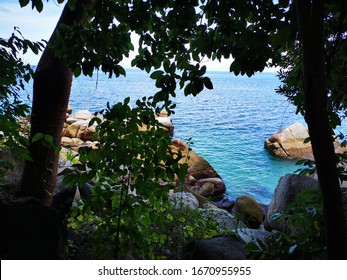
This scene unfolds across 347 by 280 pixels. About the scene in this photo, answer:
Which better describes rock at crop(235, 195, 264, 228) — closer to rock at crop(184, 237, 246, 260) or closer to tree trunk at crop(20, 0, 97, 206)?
rock at crop(184, 237, 246, 260)

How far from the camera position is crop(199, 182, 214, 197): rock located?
1132 cm

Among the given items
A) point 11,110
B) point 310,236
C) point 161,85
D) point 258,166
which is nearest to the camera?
point 310,236

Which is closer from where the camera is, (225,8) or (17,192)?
(225,8)

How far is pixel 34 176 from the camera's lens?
3.17 m

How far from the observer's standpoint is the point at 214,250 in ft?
9.62

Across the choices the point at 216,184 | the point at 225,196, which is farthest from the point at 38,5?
the point at 216,184

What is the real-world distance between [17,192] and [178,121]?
26.1 meters

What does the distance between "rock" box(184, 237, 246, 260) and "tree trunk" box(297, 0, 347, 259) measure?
2.00m

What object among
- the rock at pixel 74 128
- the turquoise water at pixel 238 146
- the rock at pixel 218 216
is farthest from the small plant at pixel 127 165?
the rock at pixel 74 128

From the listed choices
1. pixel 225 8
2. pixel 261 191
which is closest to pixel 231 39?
pixel 225 8

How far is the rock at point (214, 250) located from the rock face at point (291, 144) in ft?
50.6

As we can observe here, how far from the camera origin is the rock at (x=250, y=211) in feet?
27.8

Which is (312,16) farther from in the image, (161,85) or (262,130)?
(262,130)

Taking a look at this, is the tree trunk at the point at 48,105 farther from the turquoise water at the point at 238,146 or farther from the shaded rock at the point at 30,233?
the turquoise water at the point at 238,146
